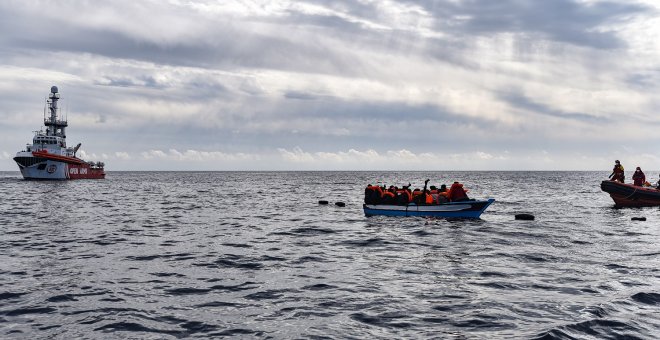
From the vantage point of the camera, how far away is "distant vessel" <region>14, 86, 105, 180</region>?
9531 centimetres

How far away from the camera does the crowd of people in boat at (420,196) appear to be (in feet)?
103

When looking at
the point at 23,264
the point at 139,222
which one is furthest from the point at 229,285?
the point at 139,222

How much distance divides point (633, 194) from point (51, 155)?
97509 mm

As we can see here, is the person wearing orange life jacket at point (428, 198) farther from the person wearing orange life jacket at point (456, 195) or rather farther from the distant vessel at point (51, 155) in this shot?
the distant vessel at point (51, 155)

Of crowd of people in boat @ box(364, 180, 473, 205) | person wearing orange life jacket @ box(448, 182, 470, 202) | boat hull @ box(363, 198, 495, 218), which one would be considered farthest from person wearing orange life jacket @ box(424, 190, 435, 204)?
person wearing orange life jacket @ box(448, 182, 470, 202)

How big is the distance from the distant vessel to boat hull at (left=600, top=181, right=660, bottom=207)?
95.5 m

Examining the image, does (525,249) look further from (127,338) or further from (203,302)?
(127,338)

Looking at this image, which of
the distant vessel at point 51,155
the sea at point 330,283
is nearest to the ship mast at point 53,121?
the distant vessel at point 51,155

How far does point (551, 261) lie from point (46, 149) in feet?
344

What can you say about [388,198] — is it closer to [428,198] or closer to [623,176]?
[428,198]

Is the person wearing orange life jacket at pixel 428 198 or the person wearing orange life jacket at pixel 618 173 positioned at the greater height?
the person wearing orange life jacket at pixel 618 173

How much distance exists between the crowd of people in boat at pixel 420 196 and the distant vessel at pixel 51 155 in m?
84.4

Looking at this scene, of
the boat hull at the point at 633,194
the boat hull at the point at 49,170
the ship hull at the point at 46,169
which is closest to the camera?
the boat hull at the point at 633,194

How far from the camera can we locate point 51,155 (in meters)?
95.0
